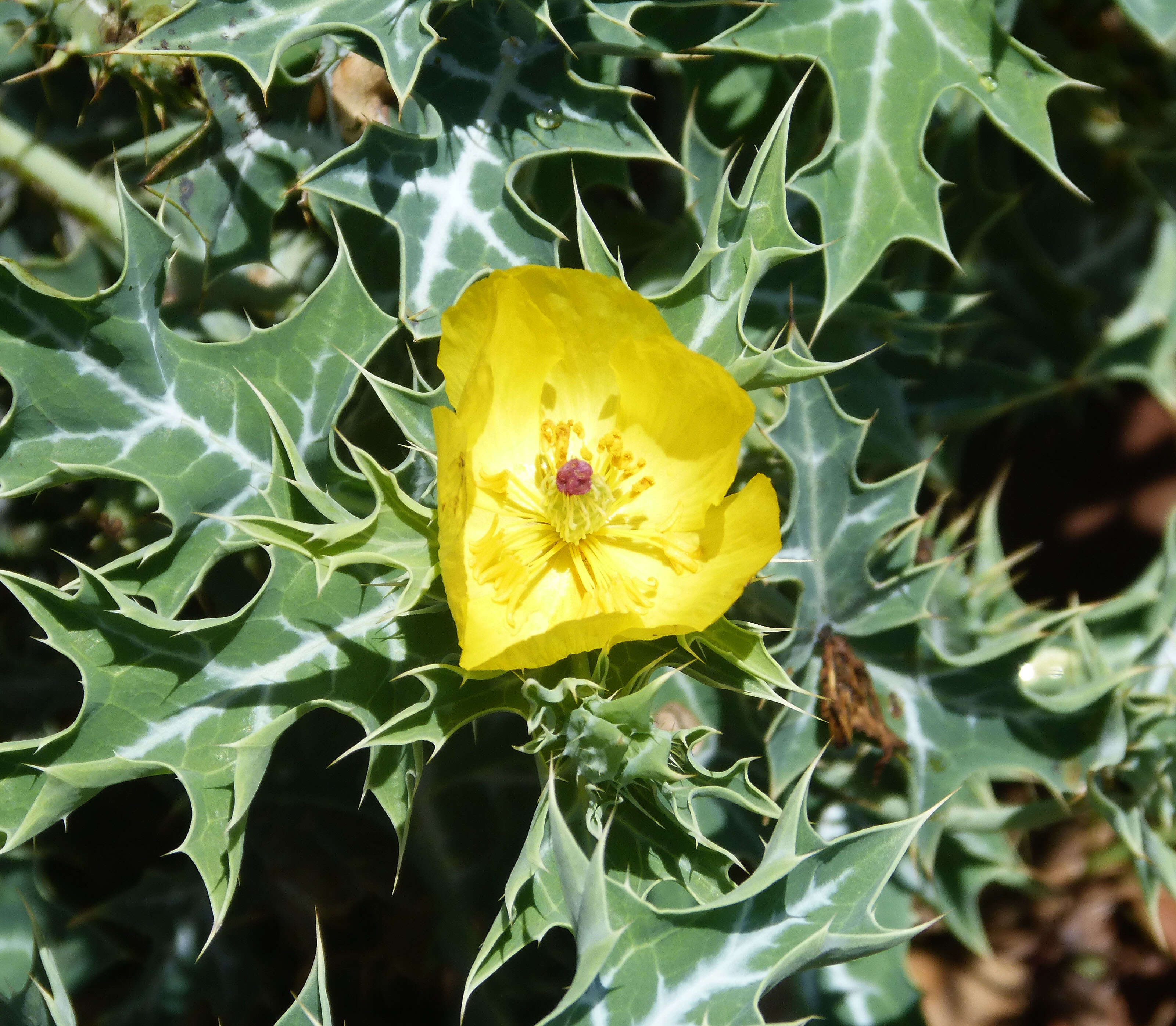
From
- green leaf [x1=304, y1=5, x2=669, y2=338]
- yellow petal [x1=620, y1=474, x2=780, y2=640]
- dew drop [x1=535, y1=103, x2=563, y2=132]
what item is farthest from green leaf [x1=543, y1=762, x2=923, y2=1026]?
dew drop [x1=535, y1=103, x2=563, y2=132]

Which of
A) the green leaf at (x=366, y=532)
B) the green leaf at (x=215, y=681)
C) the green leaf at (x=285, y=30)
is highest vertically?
the green leaf at (x=285, y=30)

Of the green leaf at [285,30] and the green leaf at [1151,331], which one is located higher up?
the green leaf at [285,30]

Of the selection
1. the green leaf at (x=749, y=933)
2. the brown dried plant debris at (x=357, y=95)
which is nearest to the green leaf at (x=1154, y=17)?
the brown dried plant debris at (x=357, y=95)

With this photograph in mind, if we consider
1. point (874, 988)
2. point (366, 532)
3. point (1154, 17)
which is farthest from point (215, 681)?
point (1154, 17)

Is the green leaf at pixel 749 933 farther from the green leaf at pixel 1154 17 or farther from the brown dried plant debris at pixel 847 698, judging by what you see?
the green leaf at pixel 1154 17

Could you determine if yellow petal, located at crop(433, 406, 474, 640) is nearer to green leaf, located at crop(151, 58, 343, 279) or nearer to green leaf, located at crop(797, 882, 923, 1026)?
green leaf, located at crop(151, 58, 343, 279)

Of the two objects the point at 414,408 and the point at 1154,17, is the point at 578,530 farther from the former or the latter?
the point at 1154,17

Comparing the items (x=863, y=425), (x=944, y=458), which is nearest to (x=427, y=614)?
(x=863, y=425)
